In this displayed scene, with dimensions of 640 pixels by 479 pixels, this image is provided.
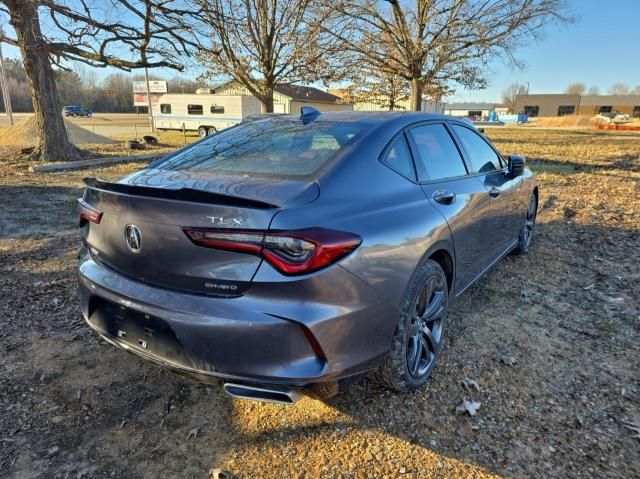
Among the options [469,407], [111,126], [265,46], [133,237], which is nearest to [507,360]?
[469,407]

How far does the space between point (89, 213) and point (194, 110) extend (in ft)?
105

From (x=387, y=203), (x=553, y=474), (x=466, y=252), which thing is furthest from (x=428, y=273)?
(x=553, y=474)

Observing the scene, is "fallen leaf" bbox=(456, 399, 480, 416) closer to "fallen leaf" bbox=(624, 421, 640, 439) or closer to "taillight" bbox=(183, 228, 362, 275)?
"fallen leaf" bbox=(624, 421, 640, 439)

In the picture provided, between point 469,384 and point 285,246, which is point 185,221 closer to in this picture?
point 285,246

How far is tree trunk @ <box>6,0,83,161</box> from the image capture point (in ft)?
39.4

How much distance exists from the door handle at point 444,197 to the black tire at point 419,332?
0.40m

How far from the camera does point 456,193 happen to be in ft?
9.70

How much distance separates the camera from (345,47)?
16.1 metres

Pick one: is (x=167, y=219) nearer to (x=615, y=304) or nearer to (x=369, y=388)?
(x=369, y=388)

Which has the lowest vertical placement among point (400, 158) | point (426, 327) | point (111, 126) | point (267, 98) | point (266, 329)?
point (426, 327)

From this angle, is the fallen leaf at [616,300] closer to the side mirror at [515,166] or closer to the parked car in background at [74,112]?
the side mirror at [515,166]

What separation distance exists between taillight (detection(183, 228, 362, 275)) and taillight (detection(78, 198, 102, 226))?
2.62 ft

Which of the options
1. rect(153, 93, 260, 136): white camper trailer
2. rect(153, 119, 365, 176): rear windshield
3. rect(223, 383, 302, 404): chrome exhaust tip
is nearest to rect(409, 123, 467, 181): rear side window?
rect(153, 119, 365, 176): rear windshield

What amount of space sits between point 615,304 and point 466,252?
1.72 m
